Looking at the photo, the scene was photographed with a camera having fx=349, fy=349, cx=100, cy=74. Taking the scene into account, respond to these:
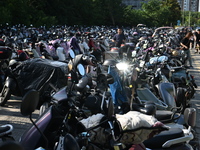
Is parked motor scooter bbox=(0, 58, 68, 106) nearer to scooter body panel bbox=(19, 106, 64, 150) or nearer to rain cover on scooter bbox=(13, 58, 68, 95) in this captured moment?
rain cover on scooter bbox=(13, 58, 68, 95)

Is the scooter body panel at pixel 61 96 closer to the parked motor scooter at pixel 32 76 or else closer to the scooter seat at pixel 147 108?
the scooter seat at pixel 147 108

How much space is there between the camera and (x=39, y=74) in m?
6.21

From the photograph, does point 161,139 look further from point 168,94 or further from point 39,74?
point 39,74

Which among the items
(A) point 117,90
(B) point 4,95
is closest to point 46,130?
(A) point 117,90

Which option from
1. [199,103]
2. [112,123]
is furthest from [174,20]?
[112,123]

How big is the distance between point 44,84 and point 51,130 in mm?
3415

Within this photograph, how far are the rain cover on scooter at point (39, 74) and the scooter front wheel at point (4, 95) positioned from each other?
26 cm

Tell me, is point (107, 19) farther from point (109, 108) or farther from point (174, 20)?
point (109, 108)

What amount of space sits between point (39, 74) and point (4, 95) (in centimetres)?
90

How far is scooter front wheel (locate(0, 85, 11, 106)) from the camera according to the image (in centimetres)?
652

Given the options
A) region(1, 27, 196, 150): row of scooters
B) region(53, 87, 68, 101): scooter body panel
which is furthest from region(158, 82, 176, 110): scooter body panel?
region(53, 87, 68, 101): scooter body panel

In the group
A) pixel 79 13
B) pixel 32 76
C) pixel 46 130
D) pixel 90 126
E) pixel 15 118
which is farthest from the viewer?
pixel 79 13

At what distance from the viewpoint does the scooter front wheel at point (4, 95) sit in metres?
6.52

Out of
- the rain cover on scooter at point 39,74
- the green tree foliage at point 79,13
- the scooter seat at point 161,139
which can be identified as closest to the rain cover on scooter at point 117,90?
the scooter seat at point 161,139
